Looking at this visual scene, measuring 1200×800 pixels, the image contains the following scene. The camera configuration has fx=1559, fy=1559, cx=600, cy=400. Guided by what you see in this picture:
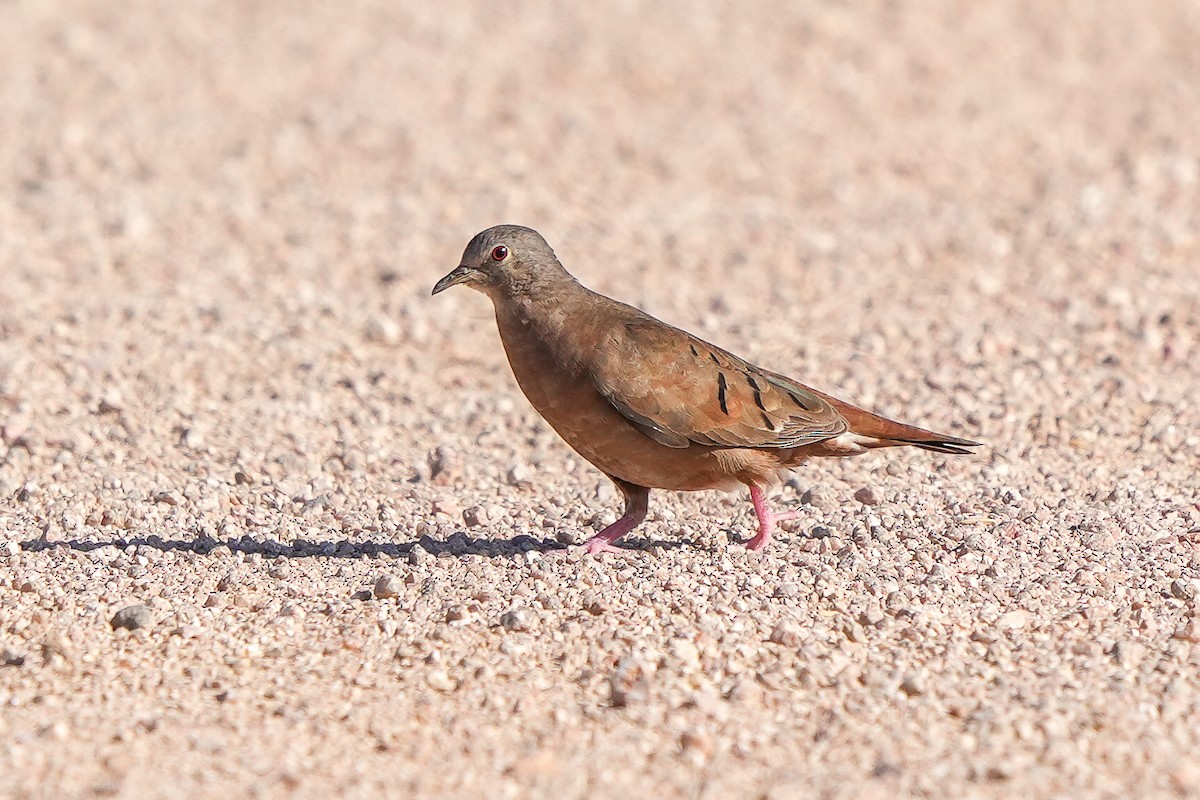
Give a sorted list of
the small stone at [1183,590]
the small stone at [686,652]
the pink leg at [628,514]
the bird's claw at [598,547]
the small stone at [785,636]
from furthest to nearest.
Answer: the pink leg at [628,514] < the bird's claw at [598,547] < the small stone at [1183,590] < the small stone at [785,636] < the small stone at [686,652]

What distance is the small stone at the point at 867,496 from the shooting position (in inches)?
267

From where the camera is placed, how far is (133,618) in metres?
5.48

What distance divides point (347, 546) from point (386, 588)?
68cm

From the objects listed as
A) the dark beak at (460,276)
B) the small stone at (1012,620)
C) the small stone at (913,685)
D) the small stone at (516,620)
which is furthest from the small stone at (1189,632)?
the dark beak at (460,276)

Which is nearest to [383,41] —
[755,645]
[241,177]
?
[241,177]

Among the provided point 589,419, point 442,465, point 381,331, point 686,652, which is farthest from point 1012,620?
point 381,331

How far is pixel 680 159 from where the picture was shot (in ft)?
43.4

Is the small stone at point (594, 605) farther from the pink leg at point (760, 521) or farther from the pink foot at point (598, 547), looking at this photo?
the pink leg at point (760, 521)

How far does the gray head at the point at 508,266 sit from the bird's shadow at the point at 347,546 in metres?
1.02

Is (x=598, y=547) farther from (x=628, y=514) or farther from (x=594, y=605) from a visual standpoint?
(x=594, y=605)

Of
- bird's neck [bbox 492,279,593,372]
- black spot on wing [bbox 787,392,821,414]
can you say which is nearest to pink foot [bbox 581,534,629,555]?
bird's neck [bbox 492,279,593,372]

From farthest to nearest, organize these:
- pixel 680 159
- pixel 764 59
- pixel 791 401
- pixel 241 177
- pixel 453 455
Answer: pixel 764 59, pixel 680 159, pixel 241 177, pixel 453 455, pixel 791 401

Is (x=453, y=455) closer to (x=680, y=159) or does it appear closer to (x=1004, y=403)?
(x=1004, y=403)

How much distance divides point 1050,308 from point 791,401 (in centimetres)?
418
